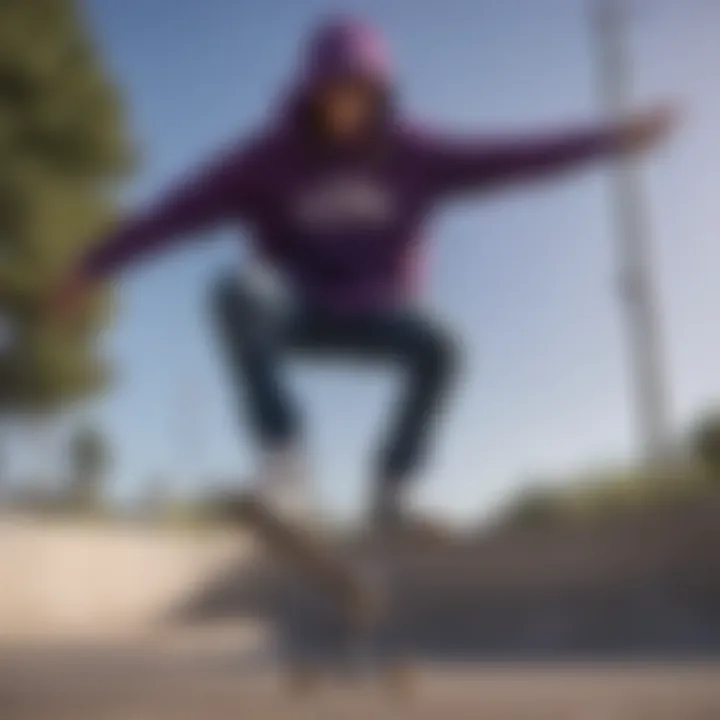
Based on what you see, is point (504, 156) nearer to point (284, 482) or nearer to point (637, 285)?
point (637, 285)

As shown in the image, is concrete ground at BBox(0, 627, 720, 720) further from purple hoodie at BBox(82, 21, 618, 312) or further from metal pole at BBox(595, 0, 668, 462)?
purple hoodie at BBox(82, 21, 618, 312)

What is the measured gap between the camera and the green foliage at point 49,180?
1.04 m

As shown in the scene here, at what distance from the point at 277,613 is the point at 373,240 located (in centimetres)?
38

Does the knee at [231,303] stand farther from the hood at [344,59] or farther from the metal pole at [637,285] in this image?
the metal pole at [637,285]

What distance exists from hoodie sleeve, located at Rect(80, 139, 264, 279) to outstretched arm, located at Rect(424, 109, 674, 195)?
19 cm

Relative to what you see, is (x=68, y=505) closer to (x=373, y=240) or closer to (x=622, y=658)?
(x=373, y=240)

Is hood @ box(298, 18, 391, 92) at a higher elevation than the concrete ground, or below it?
higher

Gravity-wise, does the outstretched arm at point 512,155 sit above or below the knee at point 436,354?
above

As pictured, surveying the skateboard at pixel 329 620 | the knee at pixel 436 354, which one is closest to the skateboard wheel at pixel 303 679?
the skateboard at pixel 329 620

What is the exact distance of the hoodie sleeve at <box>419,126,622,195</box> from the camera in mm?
974

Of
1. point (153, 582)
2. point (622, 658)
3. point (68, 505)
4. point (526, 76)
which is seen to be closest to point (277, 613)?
point (153, 582)

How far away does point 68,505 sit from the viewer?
41.4 inches

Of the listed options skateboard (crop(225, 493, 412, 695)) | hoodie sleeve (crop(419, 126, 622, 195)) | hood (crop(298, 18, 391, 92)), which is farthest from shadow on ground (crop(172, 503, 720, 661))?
hood (crop(298, 18, 391, 92))

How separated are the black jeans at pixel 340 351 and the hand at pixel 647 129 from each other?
0.27 metres
